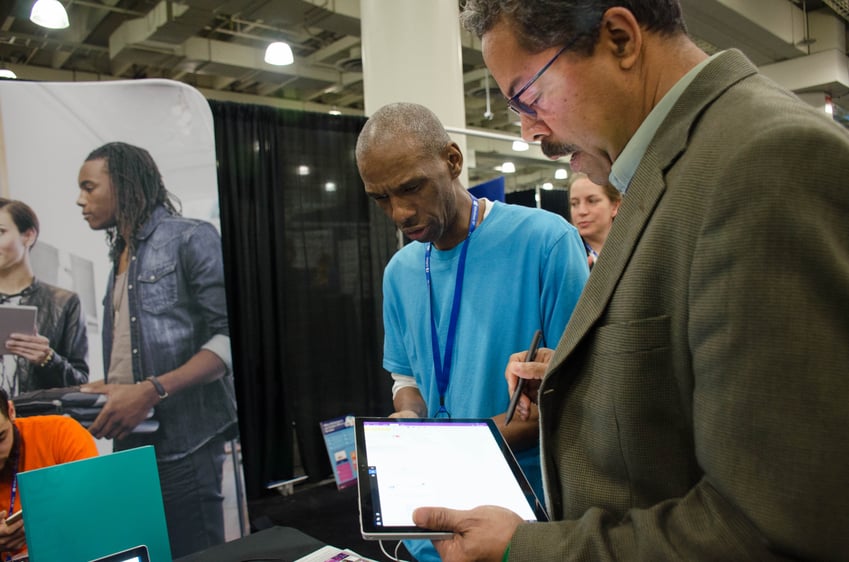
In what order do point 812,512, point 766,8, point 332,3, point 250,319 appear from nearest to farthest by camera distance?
1. point 812,512
2. point 250,319
3. point 332,3
4. point 766,8

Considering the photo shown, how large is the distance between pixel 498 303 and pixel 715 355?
2.84ft

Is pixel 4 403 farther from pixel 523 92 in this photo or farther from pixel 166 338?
pixel 523 92

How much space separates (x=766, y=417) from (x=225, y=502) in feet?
9.24

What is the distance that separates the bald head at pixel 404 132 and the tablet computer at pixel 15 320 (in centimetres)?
180

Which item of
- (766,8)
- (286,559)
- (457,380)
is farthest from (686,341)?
(766,8)

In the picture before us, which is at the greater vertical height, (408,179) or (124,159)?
(124,159)

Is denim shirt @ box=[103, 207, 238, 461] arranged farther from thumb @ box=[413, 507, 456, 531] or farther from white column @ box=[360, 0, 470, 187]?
thumb @ box=[413, 507, 456, 531]

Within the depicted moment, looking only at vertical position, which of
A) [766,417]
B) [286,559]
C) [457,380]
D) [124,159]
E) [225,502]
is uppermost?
[124,159]

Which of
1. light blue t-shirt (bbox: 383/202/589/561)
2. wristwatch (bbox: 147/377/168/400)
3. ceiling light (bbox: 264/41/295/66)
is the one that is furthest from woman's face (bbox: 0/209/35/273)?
ceiling light (bbox: 264/41/295/66)

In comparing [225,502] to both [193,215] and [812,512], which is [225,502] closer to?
[193,215]

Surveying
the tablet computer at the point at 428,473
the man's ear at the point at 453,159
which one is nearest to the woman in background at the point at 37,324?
the man's ear at the point at 453,159

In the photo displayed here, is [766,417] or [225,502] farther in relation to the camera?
[225,502]

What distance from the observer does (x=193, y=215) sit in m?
2.86

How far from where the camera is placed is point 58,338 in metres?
2.54
